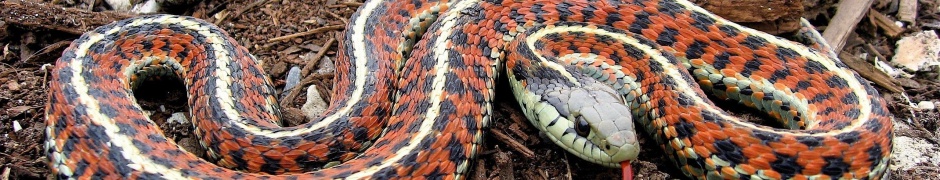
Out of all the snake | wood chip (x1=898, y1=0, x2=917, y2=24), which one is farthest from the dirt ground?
the snake

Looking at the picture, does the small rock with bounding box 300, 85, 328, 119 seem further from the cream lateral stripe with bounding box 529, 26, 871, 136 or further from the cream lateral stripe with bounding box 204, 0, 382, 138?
the cream lateral stripe with bounding box 529, 26, 871, 136

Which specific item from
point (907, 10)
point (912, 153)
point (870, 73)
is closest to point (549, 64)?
point (912, 153)

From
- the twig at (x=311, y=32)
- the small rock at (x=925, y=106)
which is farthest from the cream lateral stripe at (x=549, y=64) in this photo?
the small rock at (x=925, y=106)

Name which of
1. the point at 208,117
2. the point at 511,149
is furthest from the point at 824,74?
the point at 208,117

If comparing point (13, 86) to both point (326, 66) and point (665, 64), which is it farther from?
point (665, 64)

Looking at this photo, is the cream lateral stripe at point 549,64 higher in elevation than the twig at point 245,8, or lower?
lower

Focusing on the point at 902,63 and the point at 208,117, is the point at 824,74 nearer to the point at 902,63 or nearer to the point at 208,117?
the point at 902,63

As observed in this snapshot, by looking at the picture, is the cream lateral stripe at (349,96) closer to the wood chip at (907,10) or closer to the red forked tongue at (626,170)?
the red forked tongue at (626,170)
